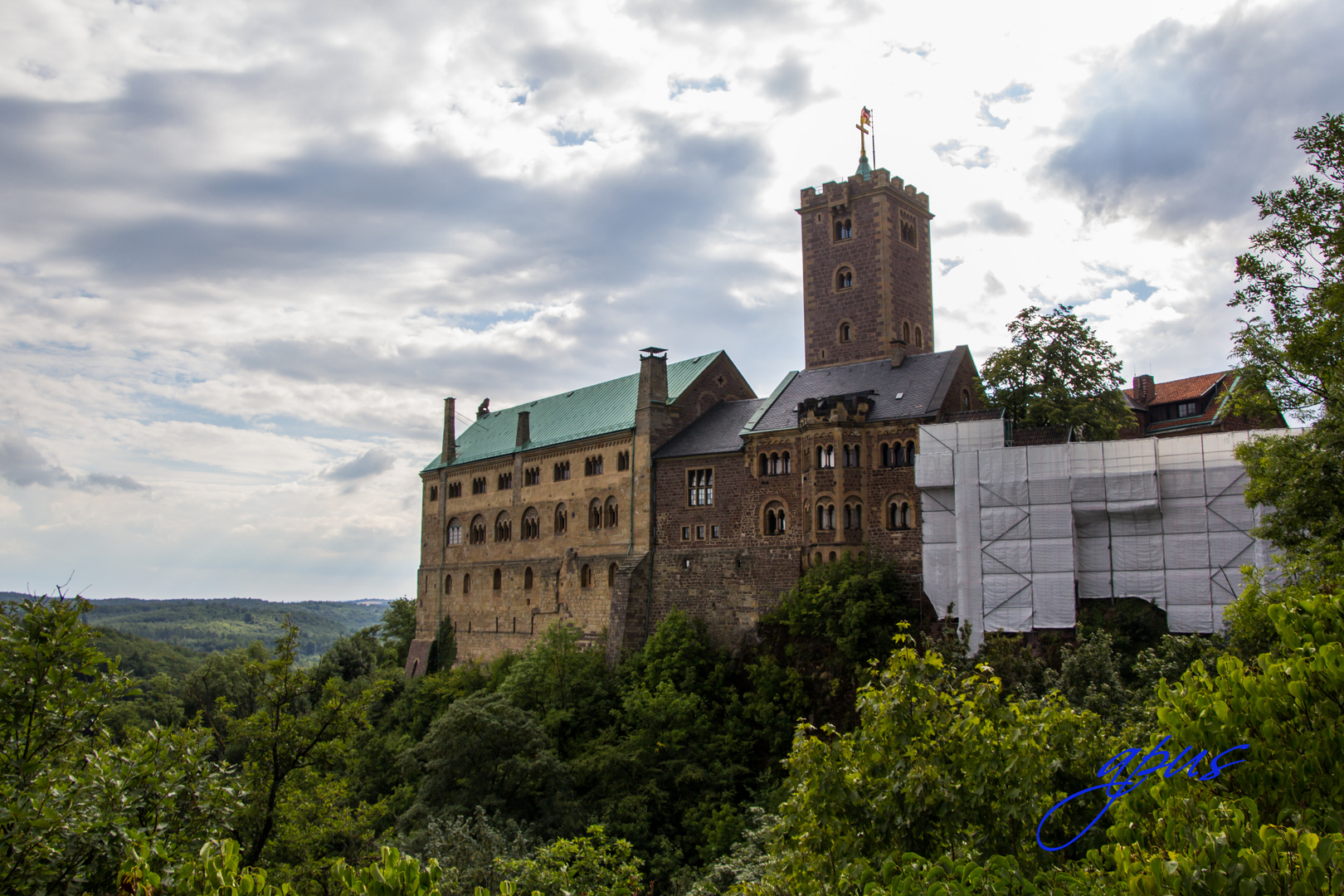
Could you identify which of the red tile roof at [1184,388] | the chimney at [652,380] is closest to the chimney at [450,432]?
the chimney at [652,380]

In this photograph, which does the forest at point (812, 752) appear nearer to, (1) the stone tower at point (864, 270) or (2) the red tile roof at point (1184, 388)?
(1) the stone tower at point (864, 270)

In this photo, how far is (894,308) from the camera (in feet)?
157

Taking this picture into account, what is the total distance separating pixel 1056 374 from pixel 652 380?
1864cm

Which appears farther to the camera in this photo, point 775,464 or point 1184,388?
point 1184,388

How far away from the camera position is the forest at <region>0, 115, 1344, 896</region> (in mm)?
9000

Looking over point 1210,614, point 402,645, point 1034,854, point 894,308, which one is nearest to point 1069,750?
point 1034,854

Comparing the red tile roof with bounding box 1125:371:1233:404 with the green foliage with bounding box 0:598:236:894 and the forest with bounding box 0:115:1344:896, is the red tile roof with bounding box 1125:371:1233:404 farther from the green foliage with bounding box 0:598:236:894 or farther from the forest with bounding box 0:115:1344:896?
the green foliage with bounding box 0:598:236:894

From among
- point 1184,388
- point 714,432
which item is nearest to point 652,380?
point 714,432

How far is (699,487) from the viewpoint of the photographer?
147 feet

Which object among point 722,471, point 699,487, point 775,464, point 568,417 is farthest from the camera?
point 568,417

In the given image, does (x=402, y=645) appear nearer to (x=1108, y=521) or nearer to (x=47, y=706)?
(x=1108, y=521)

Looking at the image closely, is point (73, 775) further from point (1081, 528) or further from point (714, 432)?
point (714, 432)

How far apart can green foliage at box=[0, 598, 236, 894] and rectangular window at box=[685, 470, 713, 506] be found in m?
30.4

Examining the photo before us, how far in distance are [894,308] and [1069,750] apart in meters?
34.8
